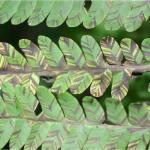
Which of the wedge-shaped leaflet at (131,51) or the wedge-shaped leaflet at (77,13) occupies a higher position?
the wedge-shaped leaflet at (77,13)

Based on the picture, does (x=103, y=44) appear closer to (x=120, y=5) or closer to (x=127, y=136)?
(x=120, y=5)

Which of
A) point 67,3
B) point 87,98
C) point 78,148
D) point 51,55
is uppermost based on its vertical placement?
point 67,3

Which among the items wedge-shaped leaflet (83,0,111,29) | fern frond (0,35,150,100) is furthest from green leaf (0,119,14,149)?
wedge-shaped leaflet (83,0,111,29)

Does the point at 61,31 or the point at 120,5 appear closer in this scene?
the point at 120,5

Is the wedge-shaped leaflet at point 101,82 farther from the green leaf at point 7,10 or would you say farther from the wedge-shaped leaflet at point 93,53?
the green leaf at point 7,10

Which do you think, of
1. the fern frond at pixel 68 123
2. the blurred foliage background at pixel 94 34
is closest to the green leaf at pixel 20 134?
the fern frond at pixel 68 123

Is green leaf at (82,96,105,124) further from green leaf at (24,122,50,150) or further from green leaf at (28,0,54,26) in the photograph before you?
green leaf at (28,0,54,26)

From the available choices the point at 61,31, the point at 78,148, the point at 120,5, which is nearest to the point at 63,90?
the point at 78,148
